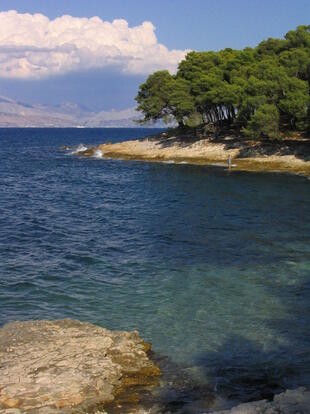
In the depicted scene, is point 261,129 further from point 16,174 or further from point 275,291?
point 275,291

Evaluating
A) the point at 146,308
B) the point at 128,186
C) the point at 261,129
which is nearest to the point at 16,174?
the point at 128,186

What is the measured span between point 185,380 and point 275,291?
799cm

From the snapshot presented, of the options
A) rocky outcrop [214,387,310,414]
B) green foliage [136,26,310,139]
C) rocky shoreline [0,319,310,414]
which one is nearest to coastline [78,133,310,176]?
green foliage [136,26,310,139]

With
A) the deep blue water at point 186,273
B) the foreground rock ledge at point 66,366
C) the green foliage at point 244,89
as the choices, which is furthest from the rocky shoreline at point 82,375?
the green foliage at point 244,89

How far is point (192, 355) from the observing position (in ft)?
45.5

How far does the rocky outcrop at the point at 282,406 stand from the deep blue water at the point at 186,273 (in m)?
1.88

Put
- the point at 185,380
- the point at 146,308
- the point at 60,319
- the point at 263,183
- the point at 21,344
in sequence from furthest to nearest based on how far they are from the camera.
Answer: the point at 263,183
the point at 146,308
the point at 60,319
the point at 21,344
the point at 185,380

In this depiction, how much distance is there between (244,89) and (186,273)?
162ft

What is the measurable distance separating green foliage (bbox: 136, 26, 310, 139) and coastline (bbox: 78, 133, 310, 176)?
2.45 metres

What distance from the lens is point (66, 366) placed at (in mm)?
12133

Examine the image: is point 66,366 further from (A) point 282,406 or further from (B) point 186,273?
(B) point 186,273

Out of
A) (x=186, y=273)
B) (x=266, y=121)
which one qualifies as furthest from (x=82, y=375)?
(x=266, y=121)

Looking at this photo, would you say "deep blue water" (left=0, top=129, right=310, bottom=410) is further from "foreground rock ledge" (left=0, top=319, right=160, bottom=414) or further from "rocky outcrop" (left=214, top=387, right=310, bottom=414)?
"rocky outcrop" (left=214, top=387, right=310, bottom=414)

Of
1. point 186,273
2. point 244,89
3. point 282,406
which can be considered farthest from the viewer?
point 244,89
